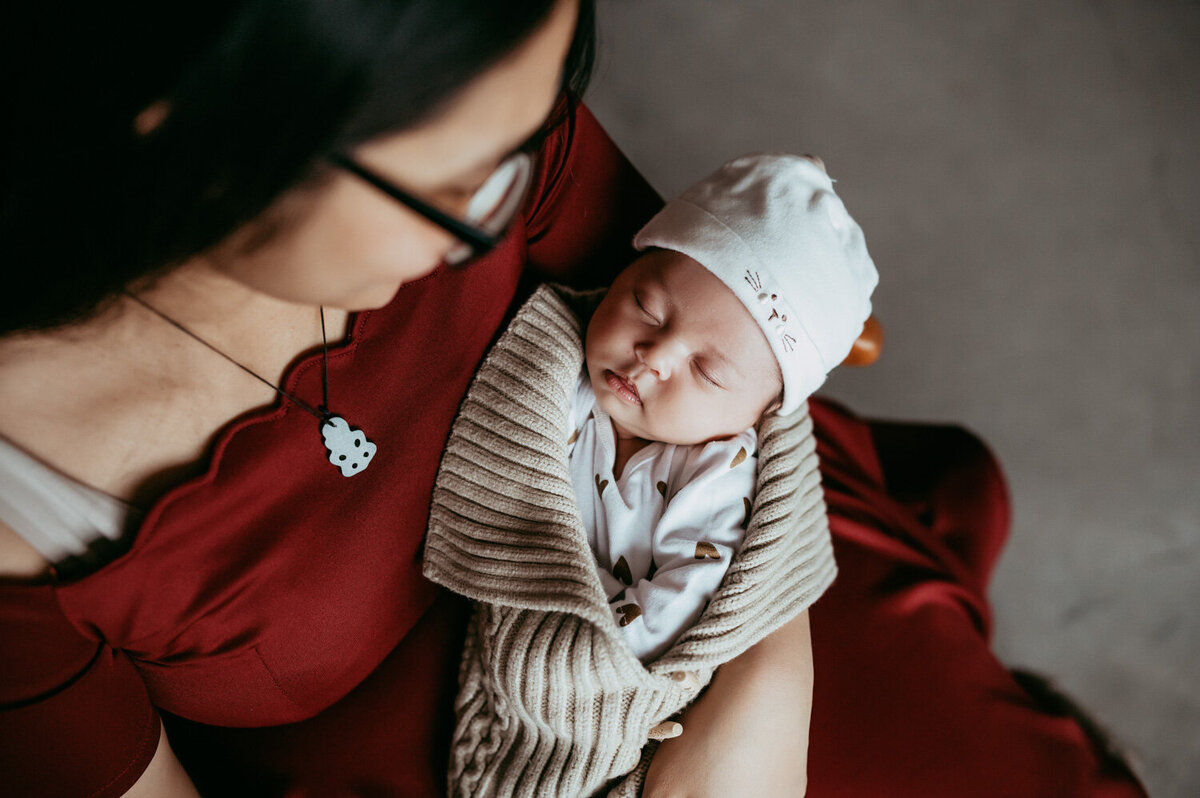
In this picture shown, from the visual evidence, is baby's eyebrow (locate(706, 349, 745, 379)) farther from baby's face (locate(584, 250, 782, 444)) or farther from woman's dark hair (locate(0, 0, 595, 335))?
woman's dark hair (locate(0, 0, 595, 335))

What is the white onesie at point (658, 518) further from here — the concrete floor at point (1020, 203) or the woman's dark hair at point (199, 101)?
the concrete floor at point (1020, 203)

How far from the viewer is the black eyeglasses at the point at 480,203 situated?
0.51m

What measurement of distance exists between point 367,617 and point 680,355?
0.50m

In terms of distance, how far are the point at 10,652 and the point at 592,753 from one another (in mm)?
588

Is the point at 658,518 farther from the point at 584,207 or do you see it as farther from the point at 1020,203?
the point at 1020,203

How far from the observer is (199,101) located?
1.51ft

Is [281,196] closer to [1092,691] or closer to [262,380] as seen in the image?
[262,380]

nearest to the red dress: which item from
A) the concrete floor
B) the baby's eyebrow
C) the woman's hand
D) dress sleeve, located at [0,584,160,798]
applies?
dress sleeve, located at [0,584,160,798]

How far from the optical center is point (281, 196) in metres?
0.50

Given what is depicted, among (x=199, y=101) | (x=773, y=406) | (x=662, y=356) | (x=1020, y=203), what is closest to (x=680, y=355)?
(x=662, y=356)

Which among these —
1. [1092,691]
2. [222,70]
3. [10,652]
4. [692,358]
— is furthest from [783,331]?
[1092,691]

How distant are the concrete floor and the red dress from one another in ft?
3.08

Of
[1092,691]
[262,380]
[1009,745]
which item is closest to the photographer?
[262,380]

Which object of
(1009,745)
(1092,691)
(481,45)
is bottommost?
(1092,691)
